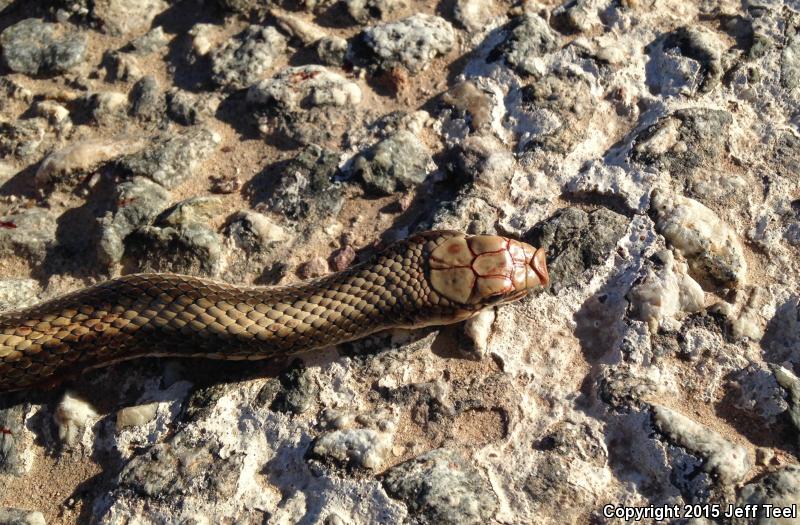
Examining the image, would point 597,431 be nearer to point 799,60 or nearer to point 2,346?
point 799,60

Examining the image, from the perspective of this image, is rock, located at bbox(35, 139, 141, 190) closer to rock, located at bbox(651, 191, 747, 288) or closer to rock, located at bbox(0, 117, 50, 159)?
rock, located at bbox(0, 117, 50, 159)

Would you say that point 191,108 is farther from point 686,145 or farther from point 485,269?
point 686,145

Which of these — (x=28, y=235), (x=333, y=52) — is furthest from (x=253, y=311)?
(x=333, y=52)

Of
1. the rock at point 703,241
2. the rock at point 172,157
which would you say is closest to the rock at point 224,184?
the rock at point 172,157

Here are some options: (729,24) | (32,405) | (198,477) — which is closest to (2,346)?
(32,405)

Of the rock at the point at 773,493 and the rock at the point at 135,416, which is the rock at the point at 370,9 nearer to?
the rock at the point at 135,416
